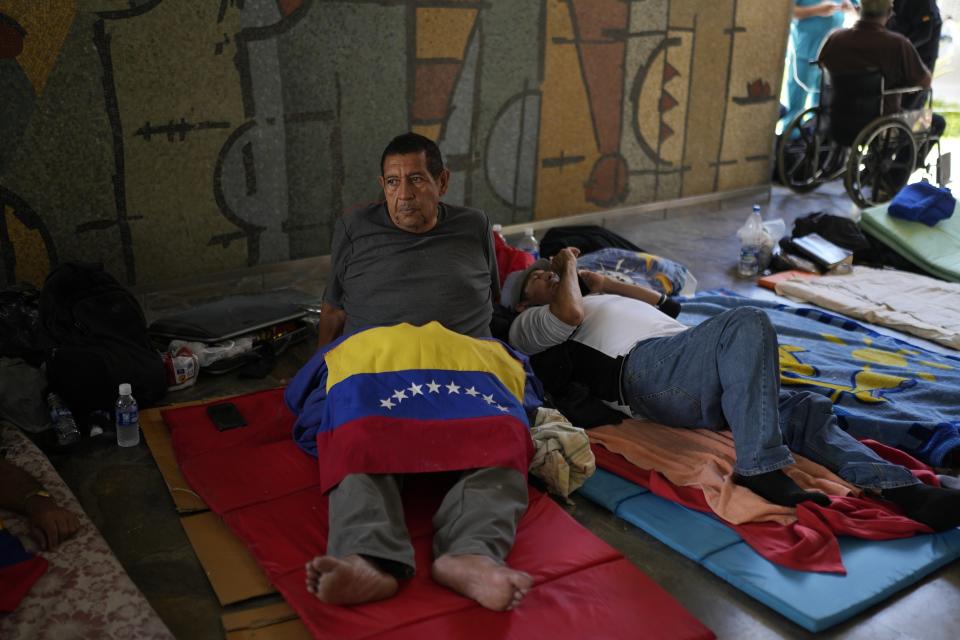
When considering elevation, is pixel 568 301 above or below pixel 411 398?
above

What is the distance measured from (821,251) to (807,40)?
3.05 metres

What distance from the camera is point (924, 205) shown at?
4.84 metres

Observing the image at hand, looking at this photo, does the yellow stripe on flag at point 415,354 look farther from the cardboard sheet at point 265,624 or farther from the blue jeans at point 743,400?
the cardboard sheet at point 265,624

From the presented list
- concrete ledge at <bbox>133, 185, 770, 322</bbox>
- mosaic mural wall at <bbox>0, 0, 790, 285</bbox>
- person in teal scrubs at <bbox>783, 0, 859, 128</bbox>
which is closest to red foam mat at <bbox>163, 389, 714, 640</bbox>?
concrete ledge at <bbox>133, 185, 770, 322</bbox>

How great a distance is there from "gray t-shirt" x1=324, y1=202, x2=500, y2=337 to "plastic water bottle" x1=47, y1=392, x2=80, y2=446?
90 centimetres

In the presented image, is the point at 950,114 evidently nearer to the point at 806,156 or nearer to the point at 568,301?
the point at 806,156

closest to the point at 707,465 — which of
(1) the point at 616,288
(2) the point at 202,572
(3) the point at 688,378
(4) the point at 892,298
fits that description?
(3) the point at 688,378

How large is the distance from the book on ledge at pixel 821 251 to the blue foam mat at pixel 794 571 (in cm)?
248

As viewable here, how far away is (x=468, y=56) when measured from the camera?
16.3 feet

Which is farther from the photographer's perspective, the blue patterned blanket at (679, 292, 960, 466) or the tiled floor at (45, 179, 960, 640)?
the blue patterned blanket at (679, 292, 960, 466)

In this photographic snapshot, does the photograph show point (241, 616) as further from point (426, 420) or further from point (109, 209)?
point (109, 209)

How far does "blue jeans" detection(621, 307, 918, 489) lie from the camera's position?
2.41 m

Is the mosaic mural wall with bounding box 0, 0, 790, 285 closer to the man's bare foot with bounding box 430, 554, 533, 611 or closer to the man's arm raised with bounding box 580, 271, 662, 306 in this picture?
the man's arm raised with bounding box 580, 271, 662, 306

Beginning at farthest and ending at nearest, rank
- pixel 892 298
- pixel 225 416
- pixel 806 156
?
pixel 806 156, pixel 892 298, pixel 225 416
